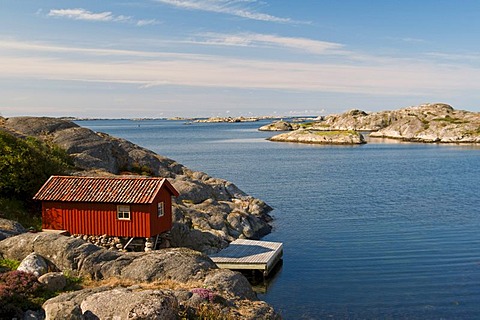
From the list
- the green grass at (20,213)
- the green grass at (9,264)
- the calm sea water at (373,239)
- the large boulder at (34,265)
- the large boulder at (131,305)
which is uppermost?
the large boulder at (131,305)

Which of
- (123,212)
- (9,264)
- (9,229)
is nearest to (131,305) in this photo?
(9,264)

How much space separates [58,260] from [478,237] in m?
38.9

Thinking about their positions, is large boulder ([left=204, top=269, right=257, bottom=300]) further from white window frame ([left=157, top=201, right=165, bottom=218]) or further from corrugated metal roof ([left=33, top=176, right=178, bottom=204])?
white window frame ([left=157, top=201, right=165, bottom=218])

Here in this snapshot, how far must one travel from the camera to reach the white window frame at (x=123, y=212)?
110 feet

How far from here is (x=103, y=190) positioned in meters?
34.5

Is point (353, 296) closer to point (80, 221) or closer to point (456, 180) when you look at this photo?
point (80, 221)

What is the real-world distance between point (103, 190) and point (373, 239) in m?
26.1

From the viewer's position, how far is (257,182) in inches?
3339

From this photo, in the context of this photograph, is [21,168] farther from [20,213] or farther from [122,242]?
[122,242]

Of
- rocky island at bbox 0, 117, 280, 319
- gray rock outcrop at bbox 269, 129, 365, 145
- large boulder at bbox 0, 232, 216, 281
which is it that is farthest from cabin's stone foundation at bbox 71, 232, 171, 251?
gray rock outcrop at bbox 269, 129, 365, 145

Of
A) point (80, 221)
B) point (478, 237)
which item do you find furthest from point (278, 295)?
point (478, 237)

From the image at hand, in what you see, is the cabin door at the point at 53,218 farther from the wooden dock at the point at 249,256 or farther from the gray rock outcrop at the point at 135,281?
the wooden dock at the point at 249,256

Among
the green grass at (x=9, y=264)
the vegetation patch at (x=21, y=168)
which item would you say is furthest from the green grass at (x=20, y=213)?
the green grass at (x=9, y=264)

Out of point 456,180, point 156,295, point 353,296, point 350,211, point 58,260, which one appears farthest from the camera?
point 456,180
